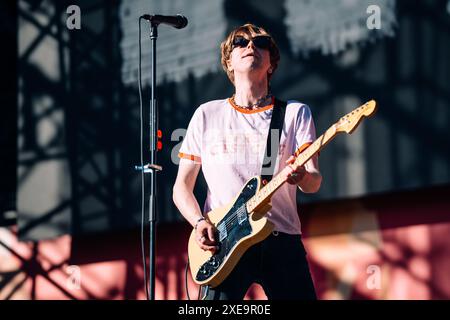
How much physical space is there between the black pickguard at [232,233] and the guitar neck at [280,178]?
5 cm

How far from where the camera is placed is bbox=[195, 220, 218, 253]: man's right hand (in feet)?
10.7

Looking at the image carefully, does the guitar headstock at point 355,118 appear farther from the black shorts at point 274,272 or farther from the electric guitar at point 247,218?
the black shorts at point 274,272

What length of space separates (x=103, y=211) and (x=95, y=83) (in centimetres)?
107

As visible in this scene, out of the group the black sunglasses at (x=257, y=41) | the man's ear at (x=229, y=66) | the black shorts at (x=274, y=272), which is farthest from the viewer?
the man's ear at (x=229, y=66)

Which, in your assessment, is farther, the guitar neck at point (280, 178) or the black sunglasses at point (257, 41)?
the black sunglasses at point (257, 41)

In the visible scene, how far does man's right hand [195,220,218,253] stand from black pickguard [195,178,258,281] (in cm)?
3

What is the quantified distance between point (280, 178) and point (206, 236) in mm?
476

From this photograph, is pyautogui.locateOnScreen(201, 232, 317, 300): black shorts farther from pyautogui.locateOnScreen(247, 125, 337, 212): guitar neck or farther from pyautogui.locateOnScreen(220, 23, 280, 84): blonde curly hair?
pyautogui.locateOnScreen(220, 23, 280, 84): blonde curly hair

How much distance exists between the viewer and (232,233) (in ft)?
10.5

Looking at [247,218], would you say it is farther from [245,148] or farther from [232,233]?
[245,148]

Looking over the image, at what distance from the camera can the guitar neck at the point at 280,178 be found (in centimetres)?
306

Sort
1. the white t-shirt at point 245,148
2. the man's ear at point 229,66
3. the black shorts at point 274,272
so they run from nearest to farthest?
the black shorts at point 274,272
the white t-shirt at point 245,148
the man's ear at point 229,66

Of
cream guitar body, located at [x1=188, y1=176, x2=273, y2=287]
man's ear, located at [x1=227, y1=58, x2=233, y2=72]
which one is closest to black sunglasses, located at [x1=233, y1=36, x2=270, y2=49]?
man's ear, located at [x1=227, y1=58, x2=233, y2=72]

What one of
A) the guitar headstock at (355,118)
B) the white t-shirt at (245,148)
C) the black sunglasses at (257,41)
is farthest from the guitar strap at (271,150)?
the black sunglasses at (257,41)
